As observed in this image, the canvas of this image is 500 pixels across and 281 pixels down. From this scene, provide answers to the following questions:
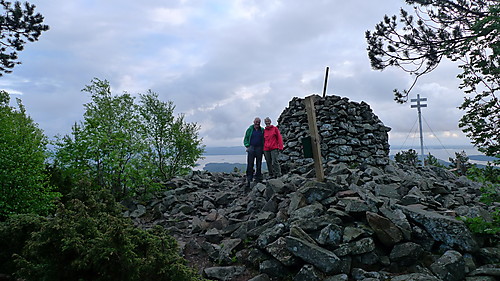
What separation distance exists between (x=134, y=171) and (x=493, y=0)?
11258mm

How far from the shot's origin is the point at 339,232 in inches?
226

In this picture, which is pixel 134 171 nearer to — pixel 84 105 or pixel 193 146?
pixel 84 105

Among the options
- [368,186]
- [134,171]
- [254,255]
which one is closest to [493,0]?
[368,186]

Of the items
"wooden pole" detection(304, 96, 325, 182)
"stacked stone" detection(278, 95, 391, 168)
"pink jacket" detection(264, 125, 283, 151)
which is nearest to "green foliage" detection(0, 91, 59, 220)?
"pink jacket" detection(264, 125, 283, 151)

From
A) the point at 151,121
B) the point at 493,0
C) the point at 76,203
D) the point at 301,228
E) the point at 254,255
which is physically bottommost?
the point at 254,255

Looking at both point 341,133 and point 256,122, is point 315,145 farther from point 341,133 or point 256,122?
point 341,133

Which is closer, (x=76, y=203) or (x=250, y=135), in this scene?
(x=76, y=203)

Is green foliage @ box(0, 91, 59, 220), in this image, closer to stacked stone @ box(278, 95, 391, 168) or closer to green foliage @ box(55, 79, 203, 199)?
green foliage @ box(55, 79, 203, 199)

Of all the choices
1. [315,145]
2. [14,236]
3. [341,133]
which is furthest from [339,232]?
[341,133]

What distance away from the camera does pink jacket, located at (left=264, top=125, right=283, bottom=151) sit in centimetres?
1103

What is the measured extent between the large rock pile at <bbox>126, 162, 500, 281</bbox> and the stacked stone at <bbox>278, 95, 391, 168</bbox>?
271 cm

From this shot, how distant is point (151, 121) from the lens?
48.0 ft

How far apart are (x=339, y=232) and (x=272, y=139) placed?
5645 mm

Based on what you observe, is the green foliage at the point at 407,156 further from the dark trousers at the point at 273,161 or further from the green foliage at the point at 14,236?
the green foliage at the point at 14,236
